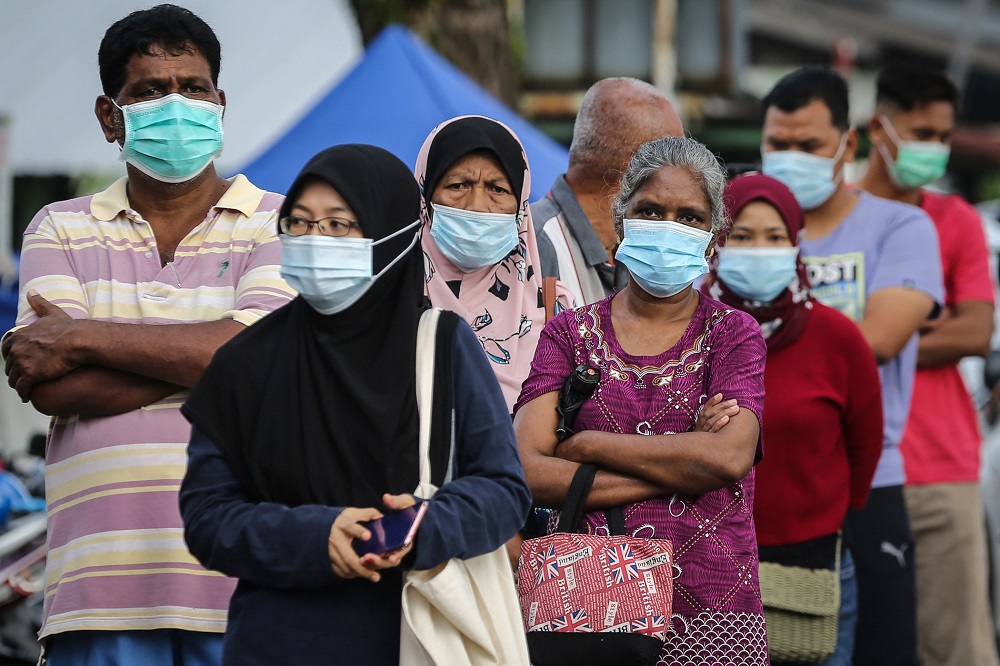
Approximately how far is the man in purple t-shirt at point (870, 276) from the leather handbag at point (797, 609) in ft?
1.99

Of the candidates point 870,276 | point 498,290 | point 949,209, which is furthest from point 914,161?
point 498,290

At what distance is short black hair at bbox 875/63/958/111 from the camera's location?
5.81 m

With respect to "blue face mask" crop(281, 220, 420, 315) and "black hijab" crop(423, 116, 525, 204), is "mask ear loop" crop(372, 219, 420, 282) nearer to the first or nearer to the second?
"blue face mask" crop(281, 220, 420, 315)

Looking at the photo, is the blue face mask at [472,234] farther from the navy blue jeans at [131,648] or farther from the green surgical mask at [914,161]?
the green surgical mask at [914,161]

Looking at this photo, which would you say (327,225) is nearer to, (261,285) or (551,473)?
(261,285)

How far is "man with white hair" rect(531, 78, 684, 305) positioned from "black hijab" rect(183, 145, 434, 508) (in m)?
1.51

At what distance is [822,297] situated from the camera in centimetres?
505

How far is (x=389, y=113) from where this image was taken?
21.6 ft

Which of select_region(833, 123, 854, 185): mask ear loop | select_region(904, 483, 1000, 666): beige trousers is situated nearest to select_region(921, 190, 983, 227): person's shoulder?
select_region(833, 123, 854, 185): mask ear loop

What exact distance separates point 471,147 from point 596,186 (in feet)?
2.67

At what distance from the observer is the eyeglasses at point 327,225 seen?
9.46ft

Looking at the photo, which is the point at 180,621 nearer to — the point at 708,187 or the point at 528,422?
the point at 528,422

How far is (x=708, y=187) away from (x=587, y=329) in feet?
1.74

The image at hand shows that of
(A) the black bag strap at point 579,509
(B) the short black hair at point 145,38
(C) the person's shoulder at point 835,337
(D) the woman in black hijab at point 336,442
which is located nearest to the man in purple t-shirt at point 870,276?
(C) the person's shoulder at point 835,337
